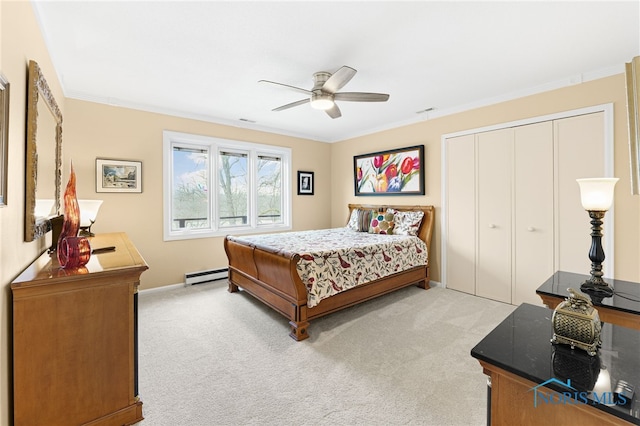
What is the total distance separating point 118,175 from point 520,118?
4.96 metres

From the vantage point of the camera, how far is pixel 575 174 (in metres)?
3.00

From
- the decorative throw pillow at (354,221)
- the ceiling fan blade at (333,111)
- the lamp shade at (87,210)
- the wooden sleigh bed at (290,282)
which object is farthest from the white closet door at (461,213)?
the lamp shade at (87,210)

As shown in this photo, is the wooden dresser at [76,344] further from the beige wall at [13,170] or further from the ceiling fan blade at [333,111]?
the ceiling fan blade at [333,111]

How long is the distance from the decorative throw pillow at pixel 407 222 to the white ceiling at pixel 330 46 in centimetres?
161

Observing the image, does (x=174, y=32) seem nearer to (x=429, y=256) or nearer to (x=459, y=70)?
(x=459, y=70)

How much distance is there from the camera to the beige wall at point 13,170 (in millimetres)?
1256

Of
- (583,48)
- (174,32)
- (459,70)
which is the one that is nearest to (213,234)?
(174,32)

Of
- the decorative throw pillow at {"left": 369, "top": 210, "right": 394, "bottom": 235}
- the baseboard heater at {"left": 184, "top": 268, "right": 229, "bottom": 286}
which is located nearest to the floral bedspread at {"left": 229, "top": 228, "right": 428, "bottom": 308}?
the decorative throw pillow at {"left": 369, "top": 210, "right": 394, "bottom": 235}

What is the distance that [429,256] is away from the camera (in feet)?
14.0

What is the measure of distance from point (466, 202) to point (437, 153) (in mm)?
822

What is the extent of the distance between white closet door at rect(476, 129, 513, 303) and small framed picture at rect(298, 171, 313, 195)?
9.65 feet

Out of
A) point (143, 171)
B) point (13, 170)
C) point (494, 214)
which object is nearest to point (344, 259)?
point (494, 214)

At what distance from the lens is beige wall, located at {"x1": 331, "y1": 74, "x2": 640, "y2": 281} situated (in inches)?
107

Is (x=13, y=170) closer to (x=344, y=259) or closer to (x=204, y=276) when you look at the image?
(x=344, y=259)
